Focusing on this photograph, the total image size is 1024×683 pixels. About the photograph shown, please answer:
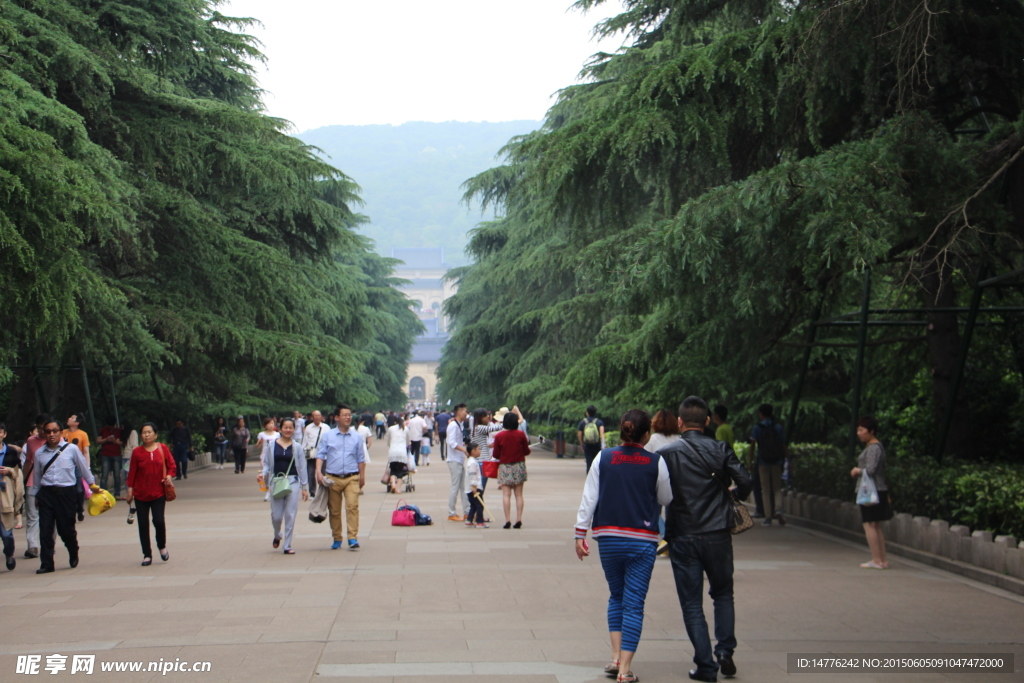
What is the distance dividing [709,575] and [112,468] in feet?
54.3

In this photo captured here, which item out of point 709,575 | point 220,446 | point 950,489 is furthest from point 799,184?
point 220,446

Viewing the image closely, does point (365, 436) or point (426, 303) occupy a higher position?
point (426, 303)

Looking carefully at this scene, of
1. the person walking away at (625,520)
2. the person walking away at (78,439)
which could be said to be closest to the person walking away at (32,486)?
the person walking away at (78,439)

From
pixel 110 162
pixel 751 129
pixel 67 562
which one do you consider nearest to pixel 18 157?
pixel 67 562

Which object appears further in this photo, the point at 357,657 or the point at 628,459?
the point at 357,657

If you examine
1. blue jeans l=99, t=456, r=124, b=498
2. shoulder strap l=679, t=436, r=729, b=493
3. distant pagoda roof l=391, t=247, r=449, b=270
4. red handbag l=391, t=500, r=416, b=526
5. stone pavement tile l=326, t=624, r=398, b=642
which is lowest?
red handbag l=391, t=500, r=416, b=526

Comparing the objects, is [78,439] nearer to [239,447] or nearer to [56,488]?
[56,488]

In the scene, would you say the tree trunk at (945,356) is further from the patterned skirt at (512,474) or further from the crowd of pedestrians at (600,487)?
the patterned skirt at (512,474)

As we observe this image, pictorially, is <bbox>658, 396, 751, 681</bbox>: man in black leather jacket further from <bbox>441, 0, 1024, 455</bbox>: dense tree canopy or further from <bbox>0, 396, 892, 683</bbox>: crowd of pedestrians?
<bbox>441, 0, 1024, 455</bbox>: dense tree canopy

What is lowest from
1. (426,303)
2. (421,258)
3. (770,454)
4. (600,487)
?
(770,454)

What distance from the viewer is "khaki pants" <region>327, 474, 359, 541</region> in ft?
39.2

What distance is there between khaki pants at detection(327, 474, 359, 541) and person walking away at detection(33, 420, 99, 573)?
2538 mm

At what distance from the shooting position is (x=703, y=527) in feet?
20.0

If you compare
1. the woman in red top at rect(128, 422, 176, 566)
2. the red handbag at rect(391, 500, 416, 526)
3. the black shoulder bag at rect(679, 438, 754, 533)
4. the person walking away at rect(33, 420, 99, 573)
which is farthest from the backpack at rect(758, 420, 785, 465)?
the person walking away at rect(33, 420, 99, 573)
